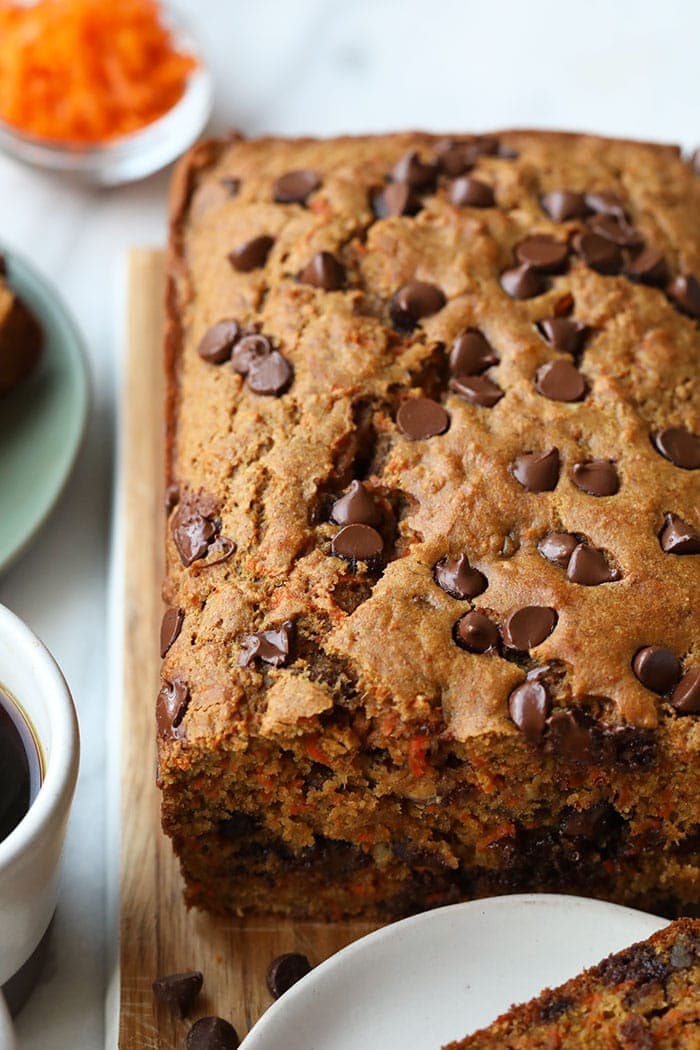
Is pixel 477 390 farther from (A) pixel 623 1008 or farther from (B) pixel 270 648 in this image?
(A) pixel 623 1008

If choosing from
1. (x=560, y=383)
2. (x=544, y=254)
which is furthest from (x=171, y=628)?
(x=544, y=254)

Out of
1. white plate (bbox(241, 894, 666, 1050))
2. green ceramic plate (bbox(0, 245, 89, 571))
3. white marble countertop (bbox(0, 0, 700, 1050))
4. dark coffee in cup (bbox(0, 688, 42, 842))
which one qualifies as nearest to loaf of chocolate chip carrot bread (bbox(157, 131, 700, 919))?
white plate (bbox(241, 894, 666, 1050))

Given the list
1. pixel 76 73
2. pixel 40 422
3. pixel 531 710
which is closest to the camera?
Result: pixel 531 710

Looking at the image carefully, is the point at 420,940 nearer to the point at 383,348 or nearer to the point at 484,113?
the point at 383,348

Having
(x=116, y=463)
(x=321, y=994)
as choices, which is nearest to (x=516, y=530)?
(x=321, y=994)

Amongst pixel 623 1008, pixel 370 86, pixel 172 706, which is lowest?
pixel 623 1008

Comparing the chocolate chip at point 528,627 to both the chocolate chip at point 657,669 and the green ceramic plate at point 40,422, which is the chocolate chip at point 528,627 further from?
the green ceramic plate at point 40,422
